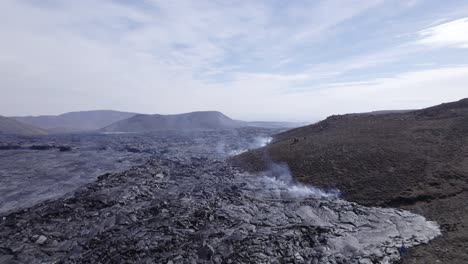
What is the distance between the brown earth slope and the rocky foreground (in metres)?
0.92

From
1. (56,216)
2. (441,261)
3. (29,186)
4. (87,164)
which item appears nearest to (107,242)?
(56,216)

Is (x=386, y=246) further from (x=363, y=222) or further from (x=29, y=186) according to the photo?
(x=29, y=186)

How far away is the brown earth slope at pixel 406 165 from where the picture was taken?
1163 centimetres

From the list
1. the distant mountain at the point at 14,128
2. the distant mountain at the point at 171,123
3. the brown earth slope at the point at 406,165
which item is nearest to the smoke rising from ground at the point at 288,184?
the brown earth slope at the point at 406,165

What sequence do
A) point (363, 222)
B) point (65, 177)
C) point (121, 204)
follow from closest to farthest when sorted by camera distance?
point (363, 222) → point (121, 204) → point (65, 177)

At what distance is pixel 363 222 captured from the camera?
39.4 feet

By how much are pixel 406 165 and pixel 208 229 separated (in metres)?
12.7

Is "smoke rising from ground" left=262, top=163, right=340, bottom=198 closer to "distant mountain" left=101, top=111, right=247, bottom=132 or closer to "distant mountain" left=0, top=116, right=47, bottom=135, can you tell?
"distant mountain" left=101, top=111, right=247, bottom=132

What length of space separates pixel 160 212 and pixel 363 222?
8812mm

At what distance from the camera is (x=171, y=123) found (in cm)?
12288

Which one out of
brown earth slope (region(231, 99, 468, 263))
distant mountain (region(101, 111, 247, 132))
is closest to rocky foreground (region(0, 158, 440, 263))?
brown earth slope (region(231, 99, 468, 263))

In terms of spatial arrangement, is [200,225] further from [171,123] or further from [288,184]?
[171,123]

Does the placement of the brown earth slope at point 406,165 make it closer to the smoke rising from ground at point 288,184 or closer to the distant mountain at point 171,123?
the smoke rising from ground at point 288,184

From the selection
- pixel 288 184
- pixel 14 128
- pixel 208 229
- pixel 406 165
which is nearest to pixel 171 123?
pixel 14 128
